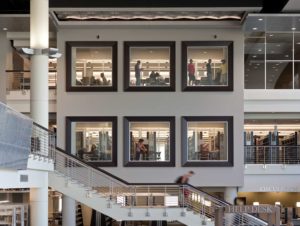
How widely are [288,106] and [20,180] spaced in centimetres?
1514

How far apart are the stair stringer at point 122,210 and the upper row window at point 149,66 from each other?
21.2ft

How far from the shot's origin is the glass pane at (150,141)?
31.9 m

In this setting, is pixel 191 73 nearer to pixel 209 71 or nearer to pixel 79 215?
pixel 209 71

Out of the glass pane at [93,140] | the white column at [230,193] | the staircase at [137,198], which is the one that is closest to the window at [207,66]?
the glass pane at [93,140]

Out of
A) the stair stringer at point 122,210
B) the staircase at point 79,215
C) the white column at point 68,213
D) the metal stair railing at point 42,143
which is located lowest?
the staircase at point 79,215

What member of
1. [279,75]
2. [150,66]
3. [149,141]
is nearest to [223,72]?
[279,75]

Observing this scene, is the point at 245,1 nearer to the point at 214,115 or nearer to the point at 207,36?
the point at 207,36

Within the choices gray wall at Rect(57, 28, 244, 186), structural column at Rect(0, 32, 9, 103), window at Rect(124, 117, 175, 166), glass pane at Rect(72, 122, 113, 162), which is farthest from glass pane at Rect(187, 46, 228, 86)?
structural column at Rect(0, 32, 9, 103)

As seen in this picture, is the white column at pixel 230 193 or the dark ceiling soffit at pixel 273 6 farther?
the white column at pixel 230 193

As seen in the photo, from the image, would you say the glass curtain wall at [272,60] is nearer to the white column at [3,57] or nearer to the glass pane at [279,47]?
the glass pane at [279,47]

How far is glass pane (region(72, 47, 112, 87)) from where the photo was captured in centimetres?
3198

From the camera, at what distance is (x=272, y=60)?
33.1m

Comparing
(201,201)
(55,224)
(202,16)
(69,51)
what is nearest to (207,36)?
(202,16)

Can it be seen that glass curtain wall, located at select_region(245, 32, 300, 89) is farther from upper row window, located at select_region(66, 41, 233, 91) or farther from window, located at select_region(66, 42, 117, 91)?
window, located at select_region(66, 42, 117, 91)
